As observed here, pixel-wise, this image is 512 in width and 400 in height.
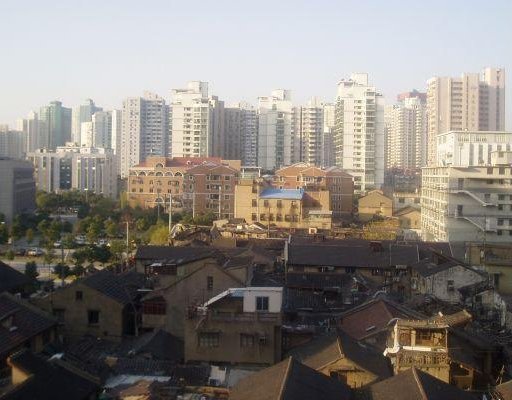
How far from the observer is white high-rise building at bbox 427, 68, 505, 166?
54.2m

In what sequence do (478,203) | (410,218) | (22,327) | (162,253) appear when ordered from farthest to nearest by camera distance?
(410,218) → (478,203) → (162,253) → (22,327)

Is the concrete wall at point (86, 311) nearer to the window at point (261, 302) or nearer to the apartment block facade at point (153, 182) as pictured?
the window at point (261, 302)

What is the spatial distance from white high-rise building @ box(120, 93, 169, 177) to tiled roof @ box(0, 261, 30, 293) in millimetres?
43451

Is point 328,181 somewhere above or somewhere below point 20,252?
above

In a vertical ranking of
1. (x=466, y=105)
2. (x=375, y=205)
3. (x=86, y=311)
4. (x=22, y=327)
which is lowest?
(x=86, y=311)

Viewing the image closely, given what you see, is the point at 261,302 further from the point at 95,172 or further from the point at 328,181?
the point at 95,172

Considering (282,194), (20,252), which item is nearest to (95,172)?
(282,194)

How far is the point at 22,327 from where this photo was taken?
9828 millimetres

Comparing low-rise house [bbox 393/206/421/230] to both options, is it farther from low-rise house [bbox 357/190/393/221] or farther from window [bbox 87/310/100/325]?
window [bbox 87/310/100/325]

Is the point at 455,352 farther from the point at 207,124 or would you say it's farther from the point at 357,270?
the point at 207,124

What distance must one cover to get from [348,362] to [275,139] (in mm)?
45272

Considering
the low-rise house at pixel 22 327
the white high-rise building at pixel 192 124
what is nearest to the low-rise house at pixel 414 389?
the low-rise house at pixel 22 327

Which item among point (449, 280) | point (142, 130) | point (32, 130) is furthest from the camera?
point (32, 130)

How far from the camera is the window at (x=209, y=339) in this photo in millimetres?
9922
